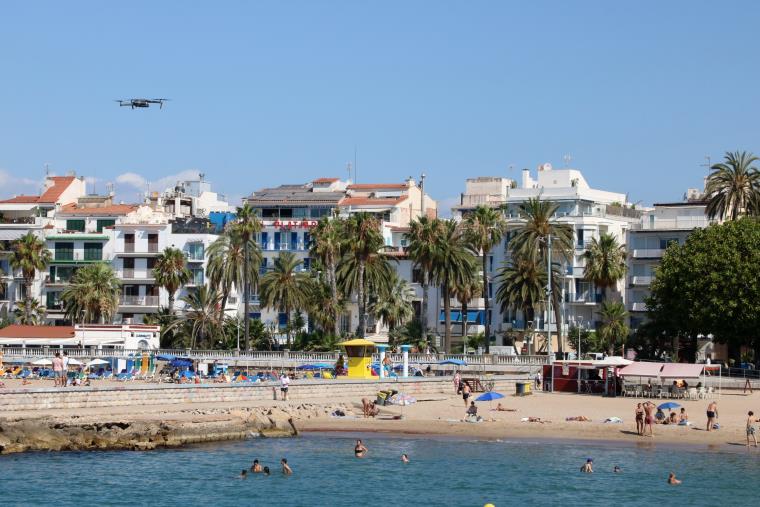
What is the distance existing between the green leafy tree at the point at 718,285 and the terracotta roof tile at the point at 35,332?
44.4m

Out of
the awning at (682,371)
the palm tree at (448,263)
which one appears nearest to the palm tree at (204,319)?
the palm tree at (448,263)

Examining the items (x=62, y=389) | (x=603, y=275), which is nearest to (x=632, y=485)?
(x=62, y=389)

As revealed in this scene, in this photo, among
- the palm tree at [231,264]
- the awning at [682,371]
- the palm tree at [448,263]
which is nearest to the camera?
the awning at [682,371]

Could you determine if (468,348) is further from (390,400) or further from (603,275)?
(390,400)

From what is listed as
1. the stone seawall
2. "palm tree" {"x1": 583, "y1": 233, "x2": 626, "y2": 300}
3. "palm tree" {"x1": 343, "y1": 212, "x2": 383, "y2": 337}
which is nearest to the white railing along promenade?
the stone seawall

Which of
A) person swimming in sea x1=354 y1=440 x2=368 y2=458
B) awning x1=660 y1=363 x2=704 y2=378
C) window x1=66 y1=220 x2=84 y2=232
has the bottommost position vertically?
person swimming in sea x1=354 y1=440 x2=368 y2=458

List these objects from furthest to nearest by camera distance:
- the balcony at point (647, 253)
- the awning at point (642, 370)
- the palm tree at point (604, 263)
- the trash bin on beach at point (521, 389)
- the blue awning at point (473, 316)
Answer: the blue awning at point (473, 316), the balcony at point (647, 253), the palm tree at point (604, 263), the trash bin on beach at point (521, 389), the awning at point (642, 370)

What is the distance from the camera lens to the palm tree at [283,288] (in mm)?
102000

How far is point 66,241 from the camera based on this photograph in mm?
118062

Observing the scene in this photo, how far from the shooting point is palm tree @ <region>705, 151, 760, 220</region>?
3760 inches

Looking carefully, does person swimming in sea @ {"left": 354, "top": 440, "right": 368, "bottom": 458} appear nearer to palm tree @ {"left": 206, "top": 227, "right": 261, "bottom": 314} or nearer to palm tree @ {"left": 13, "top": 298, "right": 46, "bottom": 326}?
palm tree @ {"left": 206, "top": 227, "right": 261, "bottom": 314}

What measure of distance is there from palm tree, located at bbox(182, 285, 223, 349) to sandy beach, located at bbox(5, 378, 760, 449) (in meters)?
35.0

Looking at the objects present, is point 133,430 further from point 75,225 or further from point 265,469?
point 75,225

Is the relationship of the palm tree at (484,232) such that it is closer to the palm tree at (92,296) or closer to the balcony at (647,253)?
the balcony at (647,253)
